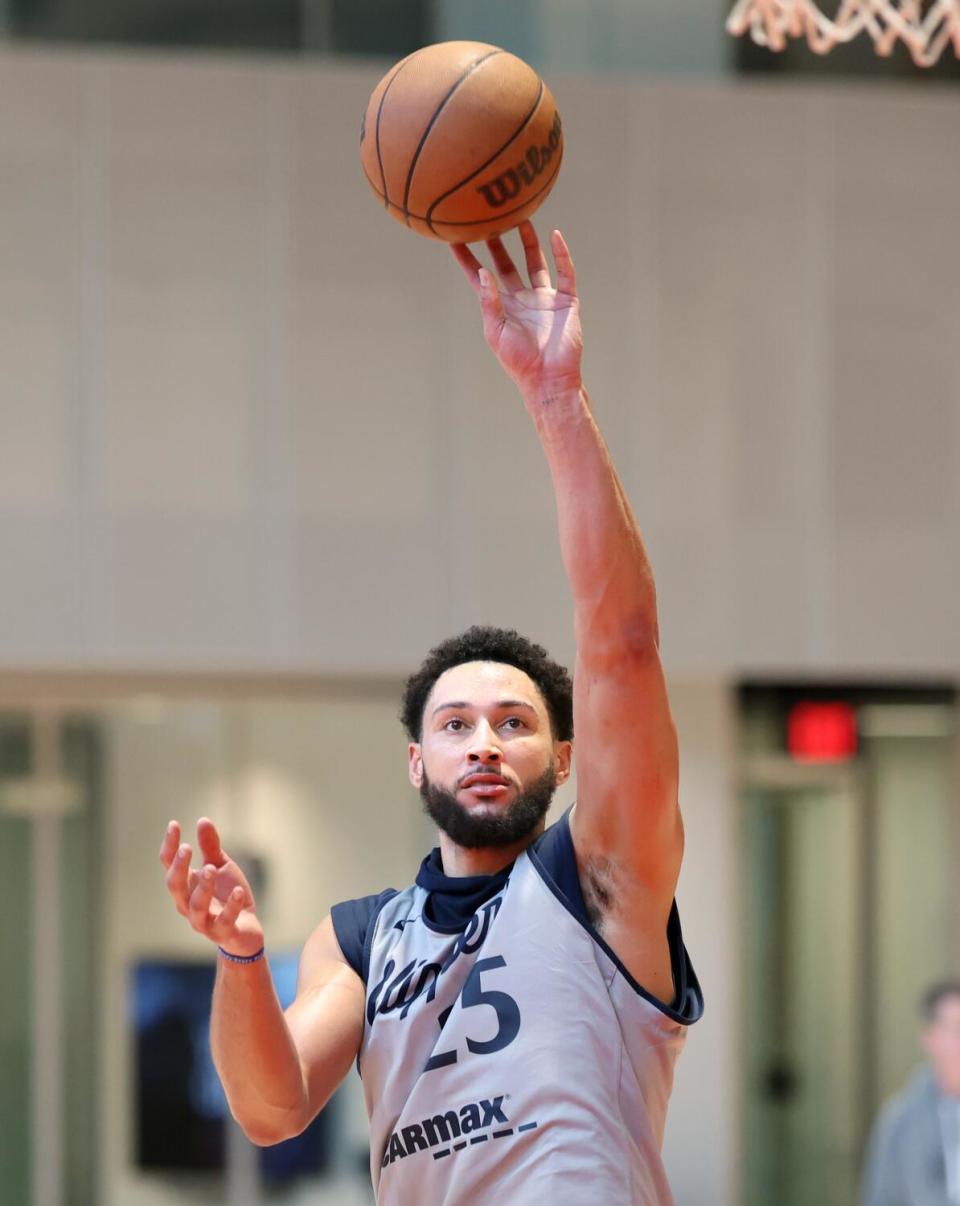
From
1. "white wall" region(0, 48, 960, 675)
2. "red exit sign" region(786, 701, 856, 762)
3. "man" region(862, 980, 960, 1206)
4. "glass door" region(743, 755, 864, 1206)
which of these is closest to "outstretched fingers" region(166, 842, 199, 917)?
"man" region(862, 980, 960, 1206)

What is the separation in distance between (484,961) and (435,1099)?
23 centimetres

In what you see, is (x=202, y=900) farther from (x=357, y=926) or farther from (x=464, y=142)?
(x=464, y=142)

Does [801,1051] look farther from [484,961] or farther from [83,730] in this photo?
[484,961]

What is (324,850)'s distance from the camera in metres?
10.0

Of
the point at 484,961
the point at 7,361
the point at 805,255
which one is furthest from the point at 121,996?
the point at 484,961

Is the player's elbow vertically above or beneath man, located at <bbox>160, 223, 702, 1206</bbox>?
beneath

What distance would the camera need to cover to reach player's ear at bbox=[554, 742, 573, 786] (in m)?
3.49

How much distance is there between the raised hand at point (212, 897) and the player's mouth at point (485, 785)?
0.42 metres

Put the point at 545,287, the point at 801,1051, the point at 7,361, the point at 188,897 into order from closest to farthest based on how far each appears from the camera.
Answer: the point at 188,897, the point at 545,287, the point at 7,361, the point at 801,1051

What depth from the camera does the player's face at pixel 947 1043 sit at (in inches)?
272

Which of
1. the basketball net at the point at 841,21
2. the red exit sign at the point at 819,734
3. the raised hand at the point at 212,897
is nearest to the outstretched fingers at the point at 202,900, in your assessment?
the raised hand at the point at 212,897

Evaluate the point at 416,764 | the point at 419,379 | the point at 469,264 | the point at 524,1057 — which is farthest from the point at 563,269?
the point at 419,379

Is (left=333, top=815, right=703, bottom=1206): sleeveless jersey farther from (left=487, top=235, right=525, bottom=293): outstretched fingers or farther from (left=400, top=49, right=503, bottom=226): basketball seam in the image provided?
(left=400, top=49, right=503, bottom=226): basketball seam

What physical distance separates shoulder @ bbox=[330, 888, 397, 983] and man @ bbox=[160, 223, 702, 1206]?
0.11 metres
